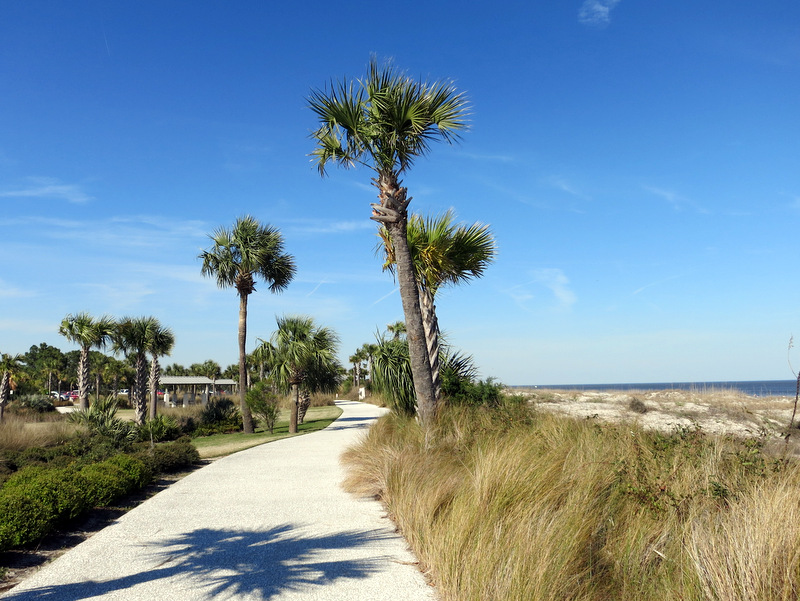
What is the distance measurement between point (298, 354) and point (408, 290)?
442 inches

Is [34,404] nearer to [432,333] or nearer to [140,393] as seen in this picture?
[140,393]

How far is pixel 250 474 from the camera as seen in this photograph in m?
10.6

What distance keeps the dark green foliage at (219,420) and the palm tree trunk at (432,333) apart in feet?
43.3

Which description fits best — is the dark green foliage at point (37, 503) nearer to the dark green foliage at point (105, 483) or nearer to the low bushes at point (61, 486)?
the low bushes at point (61, 486)

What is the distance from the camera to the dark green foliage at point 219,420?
73.4ft

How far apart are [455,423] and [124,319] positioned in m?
25.6

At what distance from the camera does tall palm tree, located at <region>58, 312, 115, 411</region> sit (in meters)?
27.9

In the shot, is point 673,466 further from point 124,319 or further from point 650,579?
point 124,319

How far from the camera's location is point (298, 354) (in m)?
21.4

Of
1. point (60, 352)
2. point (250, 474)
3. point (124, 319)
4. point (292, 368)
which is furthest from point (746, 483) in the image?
point (60, 352)

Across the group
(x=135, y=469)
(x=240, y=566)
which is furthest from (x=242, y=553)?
(x=135, y=469)

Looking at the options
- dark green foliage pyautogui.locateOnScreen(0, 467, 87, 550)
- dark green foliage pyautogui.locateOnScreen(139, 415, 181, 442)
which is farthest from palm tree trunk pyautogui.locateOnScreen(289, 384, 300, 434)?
dark green foliage pyautogui.locateOnScreen(0, 467, 87, 550)

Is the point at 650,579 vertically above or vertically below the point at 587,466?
below

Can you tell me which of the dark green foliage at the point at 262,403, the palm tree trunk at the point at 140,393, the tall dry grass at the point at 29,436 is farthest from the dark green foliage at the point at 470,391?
the palm tree trunk at the point at 140,393
